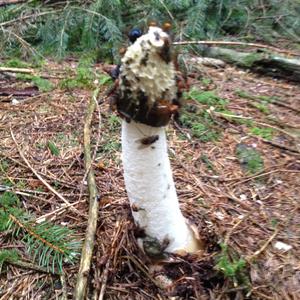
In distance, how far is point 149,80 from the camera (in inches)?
62.5

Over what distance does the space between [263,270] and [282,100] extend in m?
2.13

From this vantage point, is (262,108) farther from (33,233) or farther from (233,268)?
(33,233)

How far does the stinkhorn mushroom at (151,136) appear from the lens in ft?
5.20

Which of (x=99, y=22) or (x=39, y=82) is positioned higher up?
(x=99, y=22)

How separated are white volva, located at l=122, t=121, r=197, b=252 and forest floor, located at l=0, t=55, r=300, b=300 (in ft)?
0.44

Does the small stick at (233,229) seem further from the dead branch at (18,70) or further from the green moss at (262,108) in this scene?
the dead branch at (18,70)

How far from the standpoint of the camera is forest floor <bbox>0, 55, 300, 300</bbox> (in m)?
1.97

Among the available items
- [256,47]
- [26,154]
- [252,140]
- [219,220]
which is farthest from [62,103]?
[256,47]

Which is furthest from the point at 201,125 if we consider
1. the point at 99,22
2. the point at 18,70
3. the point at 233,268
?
the point at 18,70

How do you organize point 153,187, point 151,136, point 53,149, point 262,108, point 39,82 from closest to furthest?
point 151,136 < point 153,187 < point 53,149 < point 262,108 < point 39,82

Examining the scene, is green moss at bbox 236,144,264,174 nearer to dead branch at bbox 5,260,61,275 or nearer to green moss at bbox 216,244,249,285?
green moss at bbox 216,244,249,285

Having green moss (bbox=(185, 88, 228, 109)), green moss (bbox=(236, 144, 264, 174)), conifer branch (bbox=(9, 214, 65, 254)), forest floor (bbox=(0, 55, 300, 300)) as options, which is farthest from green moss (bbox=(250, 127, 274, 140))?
conifer branch (bbox=(9, 214, 65, 254))

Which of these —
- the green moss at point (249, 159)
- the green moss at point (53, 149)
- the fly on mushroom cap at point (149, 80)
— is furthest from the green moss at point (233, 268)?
the green moss at point (53, 149)

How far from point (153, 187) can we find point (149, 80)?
0.54 meters
